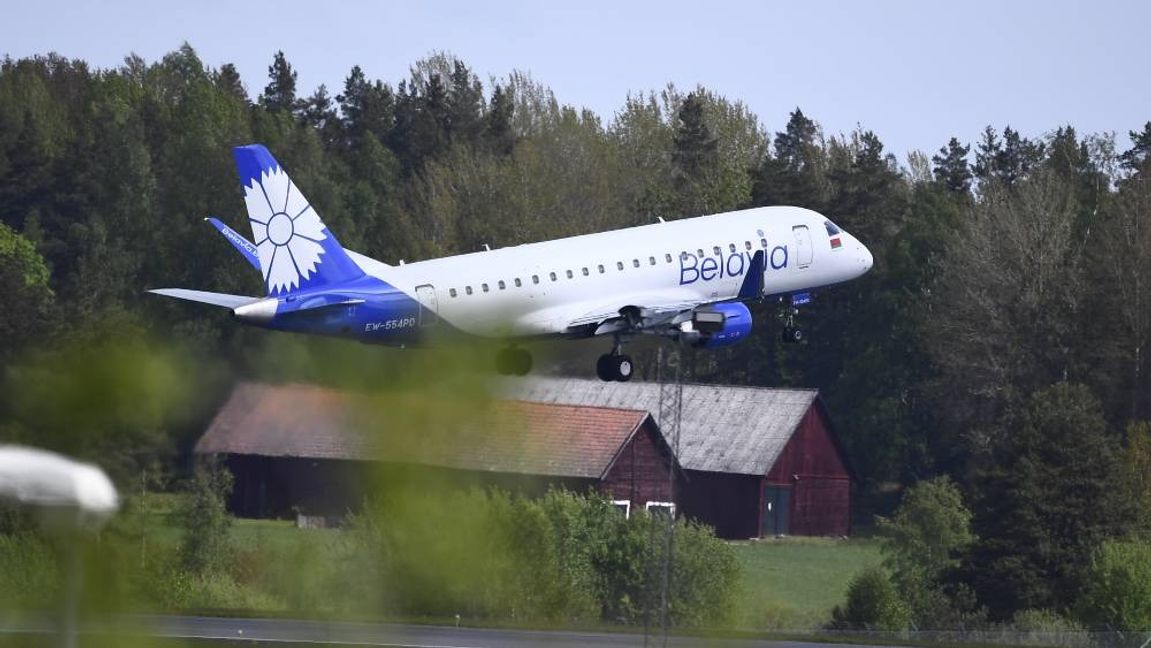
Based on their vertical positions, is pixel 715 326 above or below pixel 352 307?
above

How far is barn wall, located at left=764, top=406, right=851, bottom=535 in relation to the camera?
9669 cm

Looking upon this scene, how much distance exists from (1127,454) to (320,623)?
70.6 metres

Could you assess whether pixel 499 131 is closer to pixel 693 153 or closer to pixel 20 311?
pixel 693 153

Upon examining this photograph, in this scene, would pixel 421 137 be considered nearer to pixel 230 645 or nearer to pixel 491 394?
pixel 230 645

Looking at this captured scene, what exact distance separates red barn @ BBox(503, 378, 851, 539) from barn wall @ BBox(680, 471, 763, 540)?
0.15 ft

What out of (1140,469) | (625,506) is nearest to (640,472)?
(625,506)

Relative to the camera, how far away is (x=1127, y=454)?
82.3 meters

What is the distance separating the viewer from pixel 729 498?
92812 mm

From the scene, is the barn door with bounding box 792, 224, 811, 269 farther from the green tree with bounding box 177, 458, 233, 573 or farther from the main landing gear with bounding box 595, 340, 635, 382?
the green tree with bounding box 177, 458, 233, 573

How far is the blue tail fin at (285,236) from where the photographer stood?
50281 millimetres

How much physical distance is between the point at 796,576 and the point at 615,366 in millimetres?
25601

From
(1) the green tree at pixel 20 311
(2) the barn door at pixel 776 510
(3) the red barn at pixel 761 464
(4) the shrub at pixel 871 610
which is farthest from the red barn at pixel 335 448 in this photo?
(2) the barn door at pixel 776 510

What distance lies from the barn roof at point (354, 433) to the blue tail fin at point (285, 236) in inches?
1278

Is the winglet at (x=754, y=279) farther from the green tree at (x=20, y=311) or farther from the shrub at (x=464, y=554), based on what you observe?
the green tree at (x=20, y=311)
